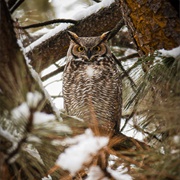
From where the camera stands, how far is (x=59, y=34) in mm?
2617

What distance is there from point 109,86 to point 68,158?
4.79 feet

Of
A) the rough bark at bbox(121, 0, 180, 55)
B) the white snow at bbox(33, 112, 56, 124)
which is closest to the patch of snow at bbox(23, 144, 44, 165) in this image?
the white snow at bbox(33, 112, 56, 124)

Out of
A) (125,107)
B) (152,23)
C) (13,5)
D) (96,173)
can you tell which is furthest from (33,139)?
(13,5)

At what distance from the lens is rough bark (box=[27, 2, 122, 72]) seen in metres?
2.50

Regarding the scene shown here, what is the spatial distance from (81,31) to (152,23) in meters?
1.01

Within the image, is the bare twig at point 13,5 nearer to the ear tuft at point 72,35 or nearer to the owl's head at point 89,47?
the ear tuft at point 72,35

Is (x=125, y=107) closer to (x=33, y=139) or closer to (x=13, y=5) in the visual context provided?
(x=33, y=139)

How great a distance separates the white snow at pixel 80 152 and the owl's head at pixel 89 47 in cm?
148

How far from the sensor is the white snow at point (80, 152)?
1167 millimetres

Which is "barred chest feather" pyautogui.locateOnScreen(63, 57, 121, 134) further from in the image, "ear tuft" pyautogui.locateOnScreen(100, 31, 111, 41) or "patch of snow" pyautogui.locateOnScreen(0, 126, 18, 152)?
"patch of snow" pyautogui.locateOnScreen(0, 126, 18, 152)

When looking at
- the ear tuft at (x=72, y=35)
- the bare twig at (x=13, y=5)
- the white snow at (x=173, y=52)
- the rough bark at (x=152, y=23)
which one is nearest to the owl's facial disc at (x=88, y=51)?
the ear tuft at (x=72, y=35)

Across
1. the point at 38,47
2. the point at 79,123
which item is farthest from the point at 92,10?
the point at 79,123

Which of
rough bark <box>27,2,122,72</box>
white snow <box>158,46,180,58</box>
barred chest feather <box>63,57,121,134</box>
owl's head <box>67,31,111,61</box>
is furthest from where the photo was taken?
owl's head <box>67,31,111,61</box>

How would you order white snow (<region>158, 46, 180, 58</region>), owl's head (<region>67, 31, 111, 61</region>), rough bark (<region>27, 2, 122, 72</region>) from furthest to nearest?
owl's head (<region>67, 31, 111, 61</region>) → rough bark (<region>27, 2, 122, 72</region>) → white snow (<region>158, 46, 180, 58</region>)
